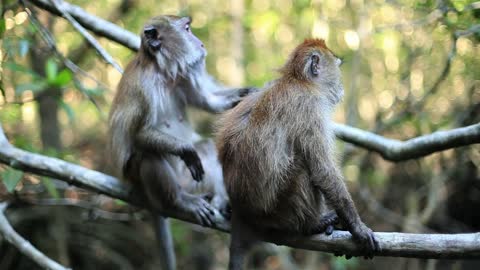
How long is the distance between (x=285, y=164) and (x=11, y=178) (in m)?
2.17

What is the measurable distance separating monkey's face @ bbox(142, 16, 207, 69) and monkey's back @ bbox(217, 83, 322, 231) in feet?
4.70

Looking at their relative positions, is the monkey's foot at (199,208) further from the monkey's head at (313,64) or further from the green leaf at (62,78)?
the green leaf at (62,78)

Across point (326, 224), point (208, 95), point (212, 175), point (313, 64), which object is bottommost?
point (212, 175)

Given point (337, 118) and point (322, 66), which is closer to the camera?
point (322, 66)

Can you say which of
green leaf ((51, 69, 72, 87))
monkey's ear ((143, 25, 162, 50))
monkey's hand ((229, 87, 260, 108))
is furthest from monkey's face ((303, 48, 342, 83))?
green leaf ((51, 69, 72, 87))

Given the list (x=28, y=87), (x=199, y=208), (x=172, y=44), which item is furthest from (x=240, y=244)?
(x=28, y=87)

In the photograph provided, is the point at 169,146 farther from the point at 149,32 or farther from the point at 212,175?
the point at 149,32

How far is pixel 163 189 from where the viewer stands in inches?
186

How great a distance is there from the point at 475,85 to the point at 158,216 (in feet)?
11.9

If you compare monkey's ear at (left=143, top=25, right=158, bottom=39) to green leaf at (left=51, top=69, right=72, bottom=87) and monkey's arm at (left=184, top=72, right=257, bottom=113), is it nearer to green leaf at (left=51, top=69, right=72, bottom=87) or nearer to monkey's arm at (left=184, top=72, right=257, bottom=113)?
monkey's arm at (left=184, top=72, right=257, bottom=113)

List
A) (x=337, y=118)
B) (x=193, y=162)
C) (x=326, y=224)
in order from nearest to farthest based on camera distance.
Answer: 1. (x=326, y=224)
2. (x=193, y=162)
3. (x=337, y=118)

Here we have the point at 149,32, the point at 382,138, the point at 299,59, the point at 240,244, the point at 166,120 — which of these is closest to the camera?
the point at 240,244

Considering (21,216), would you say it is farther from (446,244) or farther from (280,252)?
(446,244)

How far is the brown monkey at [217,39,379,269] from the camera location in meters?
3.69
